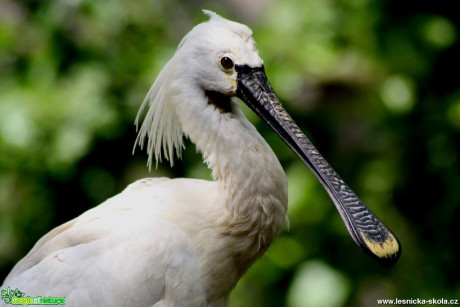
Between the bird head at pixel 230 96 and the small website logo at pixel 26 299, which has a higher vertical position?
the bird head at pixel 230 96

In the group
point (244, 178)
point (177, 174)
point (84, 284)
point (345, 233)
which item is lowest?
point (345, 233)

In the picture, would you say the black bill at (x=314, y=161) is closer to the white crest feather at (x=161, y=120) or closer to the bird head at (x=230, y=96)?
the bird head at (x=230, y=96)

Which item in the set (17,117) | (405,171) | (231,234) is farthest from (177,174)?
(231,234)

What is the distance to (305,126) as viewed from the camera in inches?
182

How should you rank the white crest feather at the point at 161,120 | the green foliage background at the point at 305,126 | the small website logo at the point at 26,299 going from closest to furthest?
the small website logo at the point at 26,299 < the white crest feather at the point at 161,120 < the green foliage background at the point at 305,126

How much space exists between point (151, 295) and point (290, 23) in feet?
7.47

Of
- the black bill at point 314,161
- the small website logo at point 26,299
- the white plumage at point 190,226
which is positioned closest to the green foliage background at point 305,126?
the black bill at point 314,161

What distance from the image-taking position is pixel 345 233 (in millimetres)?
4469

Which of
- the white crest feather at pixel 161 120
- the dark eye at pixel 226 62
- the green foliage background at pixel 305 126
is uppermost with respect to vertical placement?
the dark eye at pixel 226 62

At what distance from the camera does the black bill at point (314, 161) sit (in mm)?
2859

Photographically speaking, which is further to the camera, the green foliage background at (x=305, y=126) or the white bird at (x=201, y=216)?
the green foliage background at (x=305, y=126)

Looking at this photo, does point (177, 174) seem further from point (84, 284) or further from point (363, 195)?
point (84, 284)

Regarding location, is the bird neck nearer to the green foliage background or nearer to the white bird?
the white bird

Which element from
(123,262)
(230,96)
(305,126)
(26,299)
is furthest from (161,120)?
(305,126)
